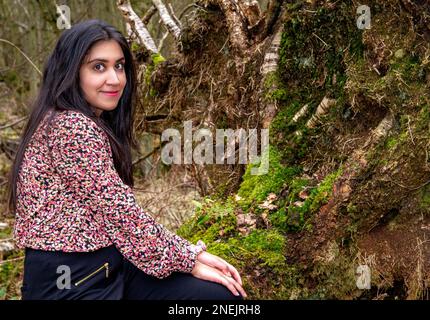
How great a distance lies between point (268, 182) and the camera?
3.64 m

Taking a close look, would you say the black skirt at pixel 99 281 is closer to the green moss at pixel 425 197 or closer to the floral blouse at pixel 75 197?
the floral blouse at pixel 75 197

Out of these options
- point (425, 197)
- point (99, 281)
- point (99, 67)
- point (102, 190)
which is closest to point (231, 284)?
point (99, 281)

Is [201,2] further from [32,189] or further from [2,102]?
[2,102]

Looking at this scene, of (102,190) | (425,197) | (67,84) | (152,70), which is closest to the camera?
(102,190)

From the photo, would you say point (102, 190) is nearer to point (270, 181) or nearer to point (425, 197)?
point (270, 181)

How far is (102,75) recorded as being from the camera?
266cm

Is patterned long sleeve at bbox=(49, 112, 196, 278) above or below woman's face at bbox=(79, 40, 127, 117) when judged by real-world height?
below

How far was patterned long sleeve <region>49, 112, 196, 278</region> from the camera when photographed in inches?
92.4

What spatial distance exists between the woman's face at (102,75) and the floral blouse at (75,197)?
10.9 inches

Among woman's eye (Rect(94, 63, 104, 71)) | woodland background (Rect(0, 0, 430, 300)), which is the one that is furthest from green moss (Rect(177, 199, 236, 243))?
woman's eye (Rect(94, 63, 104, 71))

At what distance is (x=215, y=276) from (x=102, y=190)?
0.71 metres

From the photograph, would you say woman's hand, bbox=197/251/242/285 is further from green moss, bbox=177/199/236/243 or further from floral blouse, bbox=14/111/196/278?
green moss, bbox=177/199/236/243

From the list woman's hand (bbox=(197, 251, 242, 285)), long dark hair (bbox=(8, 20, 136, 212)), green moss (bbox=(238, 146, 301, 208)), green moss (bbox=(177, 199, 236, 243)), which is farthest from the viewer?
green moss (bbox=(238, 146, 301, 208))

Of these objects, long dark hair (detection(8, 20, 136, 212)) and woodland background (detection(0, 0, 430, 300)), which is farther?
woodland background (detection(0, 0, 430, 300))
